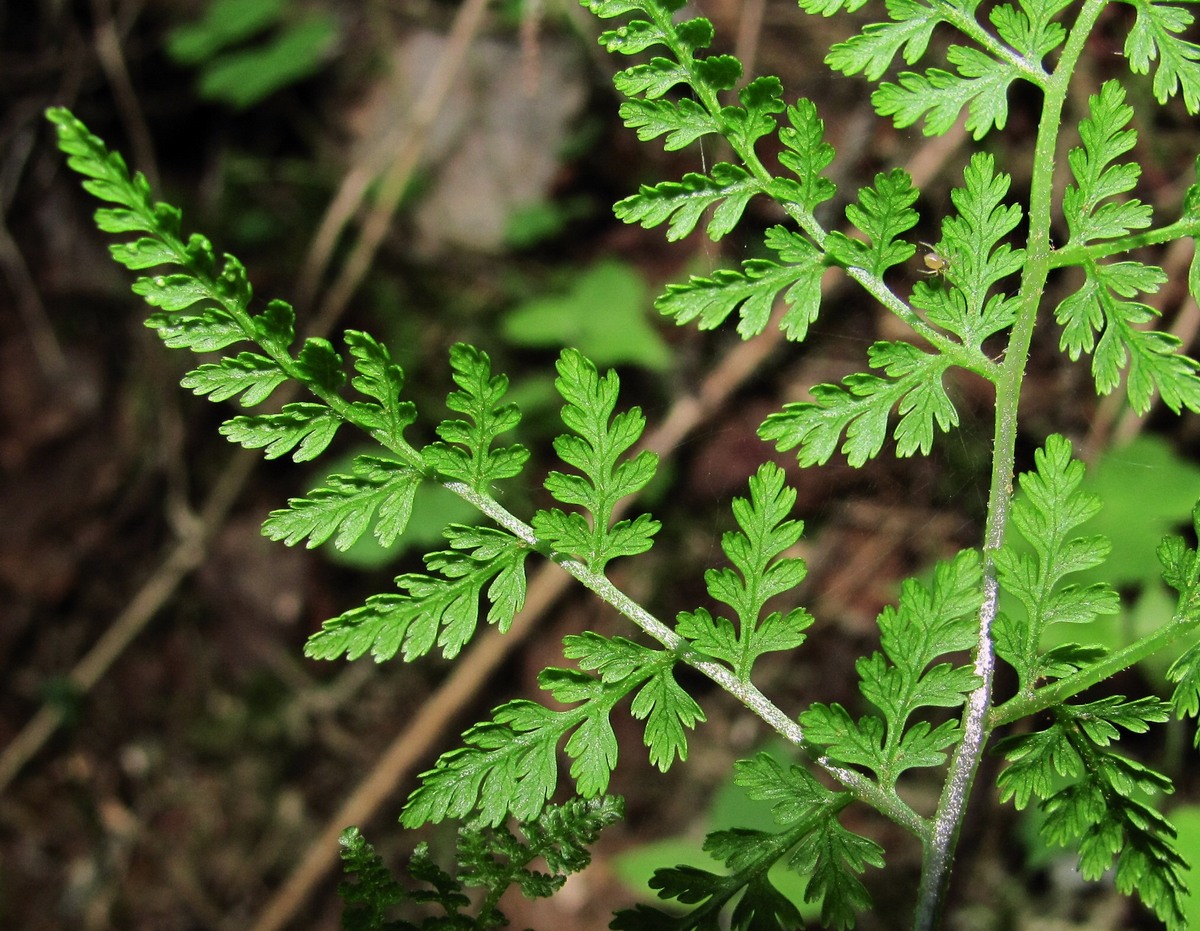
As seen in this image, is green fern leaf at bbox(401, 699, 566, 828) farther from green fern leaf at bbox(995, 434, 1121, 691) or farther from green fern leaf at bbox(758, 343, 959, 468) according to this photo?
green fern leaf at bbox(995, 434, 1121, 691)

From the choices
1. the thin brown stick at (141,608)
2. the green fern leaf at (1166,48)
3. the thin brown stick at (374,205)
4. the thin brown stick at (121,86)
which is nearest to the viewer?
the green fern leaf at (1166,48)

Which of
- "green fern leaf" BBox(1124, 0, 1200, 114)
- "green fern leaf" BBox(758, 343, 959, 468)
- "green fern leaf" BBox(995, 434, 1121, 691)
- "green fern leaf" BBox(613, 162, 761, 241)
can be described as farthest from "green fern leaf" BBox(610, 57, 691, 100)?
"green fern leaf" BBox(995, 434, 1121, 691)

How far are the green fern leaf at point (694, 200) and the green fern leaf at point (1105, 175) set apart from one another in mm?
505

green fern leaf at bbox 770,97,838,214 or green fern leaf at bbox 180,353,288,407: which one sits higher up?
green fern leaf at bbox 770,97,838,214

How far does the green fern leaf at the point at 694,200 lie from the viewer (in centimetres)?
154

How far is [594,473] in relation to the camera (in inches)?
64.2

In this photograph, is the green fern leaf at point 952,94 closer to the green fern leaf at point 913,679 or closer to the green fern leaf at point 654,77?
the green fern leaf at point 654,77

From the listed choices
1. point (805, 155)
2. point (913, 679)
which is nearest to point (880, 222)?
point (805, 155)

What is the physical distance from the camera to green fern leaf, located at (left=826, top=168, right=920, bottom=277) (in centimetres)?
155

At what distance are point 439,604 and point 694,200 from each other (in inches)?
30.9

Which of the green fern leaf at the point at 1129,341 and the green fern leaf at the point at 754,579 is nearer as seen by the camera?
the green fern leaf at the point at 1129,341

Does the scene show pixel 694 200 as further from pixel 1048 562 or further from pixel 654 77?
pixel 1048 562

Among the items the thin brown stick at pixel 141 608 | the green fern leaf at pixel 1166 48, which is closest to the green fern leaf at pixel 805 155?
the green fern leaf at pixel 1166 48

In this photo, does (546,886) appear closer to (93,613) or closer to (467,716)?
(467,716)
